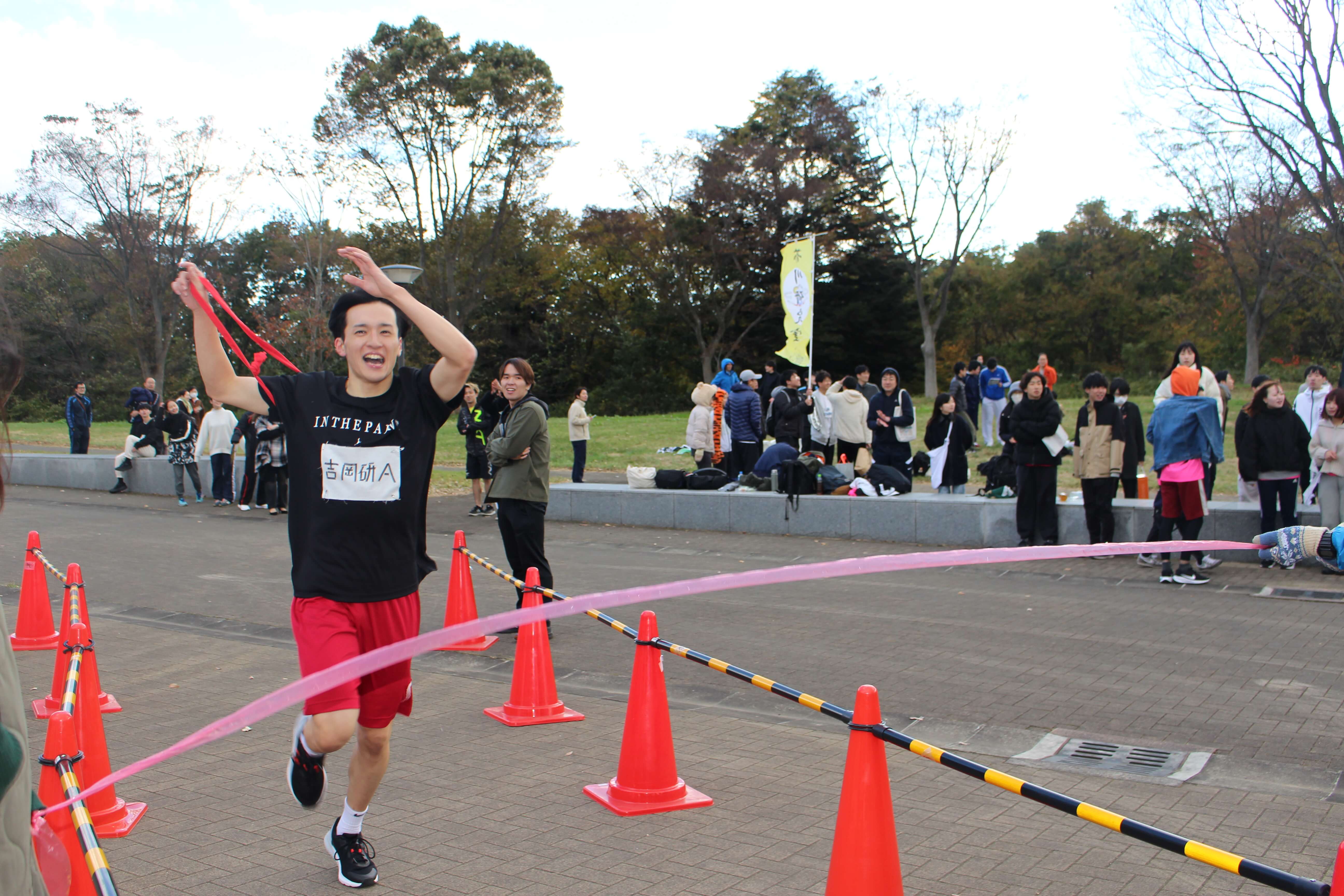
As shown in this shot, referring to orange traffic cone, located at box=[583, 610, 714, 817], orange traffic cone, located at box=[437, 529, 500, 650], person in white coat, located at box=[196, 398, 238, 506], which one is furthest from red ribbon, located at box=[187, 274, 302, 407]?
person in white coat, located at box=[196, 398, 238, 506]

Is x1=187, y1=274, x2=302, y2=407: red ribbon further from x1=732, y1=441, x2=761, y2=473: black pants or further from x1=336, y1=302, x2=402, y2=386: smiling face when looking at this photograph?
x1=732, y1=441, x2=761, y2=473: black pants

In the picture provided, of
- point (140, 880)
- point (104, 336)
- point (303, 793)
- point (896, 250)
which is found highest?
point (896, 250)

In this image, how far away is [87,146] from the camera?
3681 centimetres

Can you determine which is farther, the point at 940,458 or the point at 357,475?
the point at 940,458

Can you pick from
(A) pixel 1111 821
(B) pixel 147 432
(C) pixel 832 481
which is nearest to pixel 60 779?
(A) pixel 1111 821

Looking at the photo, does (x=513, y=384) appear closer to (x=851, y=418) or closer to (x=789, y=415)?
(x=789, y=415)

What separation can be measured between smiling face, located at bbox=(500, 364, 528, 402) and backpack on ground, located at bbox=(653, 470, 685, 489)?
24.0ft

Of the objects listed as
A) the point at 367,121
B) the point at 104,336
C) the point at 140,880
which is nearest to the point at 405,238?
the point at 367,121

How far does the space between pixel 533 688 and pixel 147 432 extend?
60.6 feet

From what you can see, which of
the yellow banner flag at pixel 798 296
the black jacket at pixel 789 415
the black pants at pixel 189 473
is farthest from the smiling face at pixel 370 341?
the black pants at pixel 189 473

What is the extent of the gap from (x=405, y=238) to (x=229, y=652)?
4031cm

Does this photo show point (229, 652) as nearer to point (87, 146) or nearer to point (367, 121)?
point (367, 121)

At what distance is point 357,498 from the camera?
11.9ft

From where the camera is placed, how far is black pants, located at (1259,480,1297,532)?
10.5 metres
